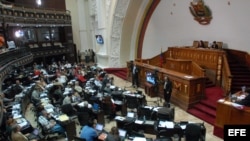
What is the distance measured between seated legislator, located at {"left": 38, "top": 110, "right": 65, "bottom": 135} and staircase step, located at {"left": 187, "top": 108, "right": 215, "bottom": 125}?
17.8ft

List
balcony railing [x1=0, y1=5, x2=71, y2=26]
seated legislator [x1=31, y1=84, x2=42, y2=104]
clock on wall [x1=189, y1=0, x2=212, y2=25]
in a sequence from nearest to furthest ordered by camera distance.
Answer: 1. seated legislator [x1=31, y1=84, x2=42, y2=104]
2. clock on wall [x1=189, y1=0, x2=212, y2=25]
3. balcony railing [x1=0, y1=5, x2=71, y2=26]

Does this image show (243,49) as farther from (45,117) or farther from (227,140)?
(45,117)

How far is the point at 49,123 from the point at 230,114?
5967 millimetres

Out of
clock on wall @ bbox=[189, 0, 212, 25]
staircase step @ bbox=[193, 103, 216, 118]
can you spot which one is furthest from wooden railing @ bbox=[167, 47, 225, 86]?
staircase step @ bbox=[193, 103, 216, 118]

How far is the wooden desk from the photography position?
6321 mm

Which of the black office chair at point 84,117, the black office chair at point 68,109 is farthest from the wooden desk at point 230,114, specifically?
the black office chair at point 68,109

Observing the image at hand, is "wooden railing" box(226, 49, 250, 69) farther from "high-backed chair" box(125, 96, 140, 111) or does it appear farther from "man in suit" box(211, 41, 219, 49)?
"high-backed chair" box(125, 96, 140, 111)

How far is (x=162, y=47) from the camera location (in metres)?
17.3

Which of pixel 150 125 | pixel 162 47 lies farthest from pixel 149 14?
pixel 150 125

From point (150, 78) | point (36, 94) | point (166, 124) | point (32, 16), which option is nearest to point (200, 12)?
point (150, 78)

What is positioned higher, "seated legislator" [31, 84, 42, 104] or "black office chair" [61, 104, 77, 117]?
"seated legislator" [31, 84, 42, 104]

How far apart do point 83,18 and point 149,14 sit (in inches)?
441

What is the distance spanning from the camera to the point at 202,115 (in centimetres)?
868

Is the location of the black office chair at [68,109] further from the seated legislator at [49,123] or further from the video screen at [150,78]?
the video screen at [150,78]
